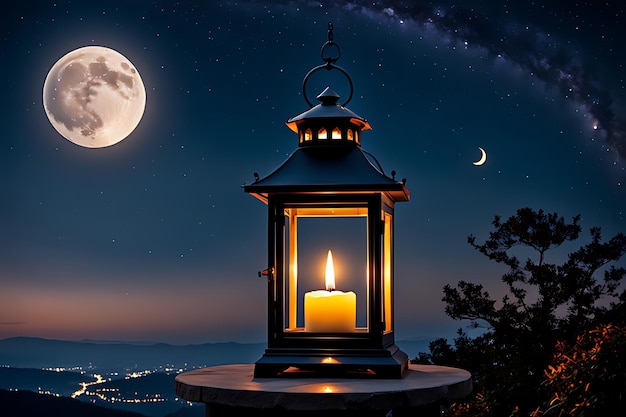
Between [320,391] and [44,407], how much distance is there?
8306 mm

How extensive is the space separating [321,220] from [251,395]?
125 cm

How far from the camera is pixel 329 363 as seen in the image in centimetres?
405

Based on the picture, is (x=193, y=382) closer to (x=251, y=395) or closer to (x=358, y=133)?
(x=251, y=395)

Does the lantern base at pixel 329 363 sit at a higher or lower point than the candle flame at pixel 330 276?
lower

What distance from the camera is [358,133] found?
4469 mm

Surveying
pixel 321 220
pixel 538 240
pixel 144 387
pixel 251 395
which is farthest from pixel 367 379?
pixel 144 387

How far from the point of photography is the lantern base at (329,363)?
4031 millimetres

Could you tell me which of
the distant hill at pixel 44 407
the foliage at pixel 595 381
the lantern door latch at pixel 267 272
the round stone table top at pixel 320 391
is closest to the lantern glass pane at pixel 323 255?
the lantern door latch at pixel 267 272

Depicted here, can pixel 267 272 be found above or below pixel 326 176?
below

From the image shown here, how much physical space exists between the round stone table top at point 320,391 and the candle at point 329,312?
0.82 feet

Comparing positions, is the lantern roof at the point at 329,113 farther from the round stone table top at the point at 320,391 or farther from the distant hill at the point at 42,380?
the distant hill at the point at 42,380

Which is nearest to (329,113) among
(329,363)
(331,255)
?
(331,255)

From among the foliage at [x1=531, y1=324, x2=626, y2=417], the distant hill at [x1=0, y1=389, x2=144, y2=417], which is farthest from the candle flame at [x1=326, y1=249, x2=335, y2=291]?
the distant hill at [x1=0, y1=389, x2=144, y2=417]

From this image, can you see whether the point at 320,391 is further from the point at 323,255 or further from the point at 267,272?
the point at 323,255
